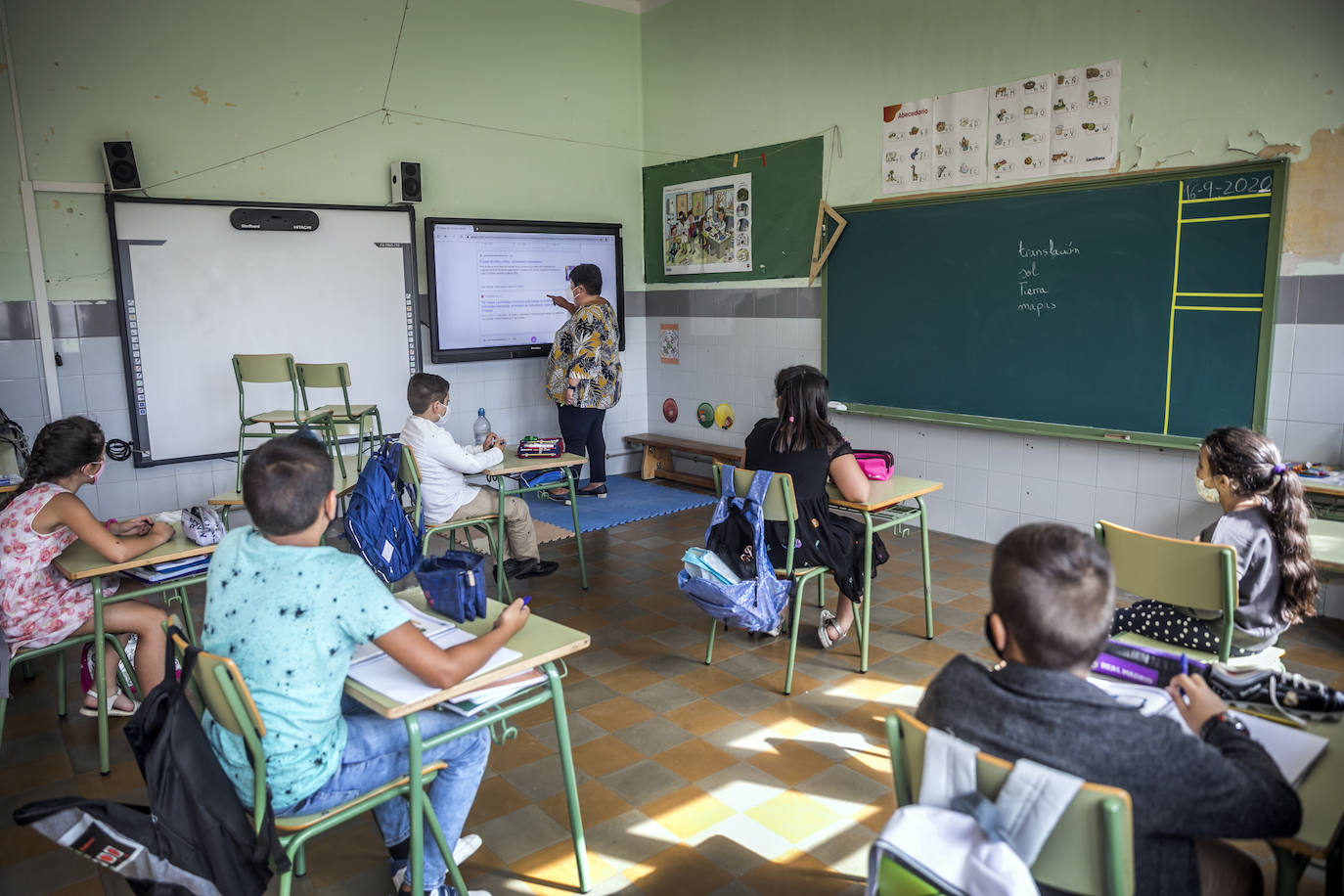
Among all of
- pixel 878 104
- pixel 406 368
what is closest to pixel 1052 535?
pixel 878 104

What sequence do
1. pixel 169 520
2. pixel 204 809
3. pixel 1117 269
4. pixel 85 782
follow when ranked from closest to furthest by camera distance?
pixel 204 809 → pixel 85 782 → pixel 169 520 → pixel 1117 269

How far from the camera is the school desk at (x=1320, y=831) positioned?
131 centimetres

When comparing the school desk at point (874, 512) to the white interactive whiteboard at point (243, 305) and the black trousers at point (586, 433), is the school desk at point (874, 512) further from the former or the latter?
the white interactive whiteboard at point (243, 305)

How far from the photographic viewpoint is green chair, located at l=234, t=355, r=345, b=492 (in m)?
5.44

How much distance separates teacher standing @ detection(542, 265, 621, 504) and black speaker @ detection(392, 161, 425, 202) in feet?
4.10

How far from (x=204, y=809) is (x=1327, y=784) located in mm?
1920

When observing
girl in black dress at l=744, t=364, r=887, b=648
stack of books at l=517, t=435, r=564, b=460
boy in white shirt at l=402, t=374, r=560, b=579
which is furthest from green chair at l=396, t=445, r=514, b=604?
girl in black dress at l=744, t=364, r=887, b=648

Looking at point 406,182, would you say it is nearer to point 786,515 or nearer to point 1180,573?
point 786,515

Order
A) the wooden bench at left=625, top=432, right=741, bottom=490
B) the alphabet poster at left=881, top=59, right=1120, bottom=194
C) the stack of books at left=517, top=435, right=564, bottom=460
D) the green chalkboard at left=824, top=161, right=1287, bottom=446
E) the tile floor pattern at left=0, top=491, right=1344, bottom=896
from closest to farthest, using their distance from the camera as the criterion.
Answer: the tile floor pattern at left=0, top=491, right=1344, bottom=896 < the green chalkboard at left=824, top=161, right=1287, bottom=446 < the stack of books at left=517, top=435, right=564, bottom=460 < the alphabet poster at left=881, top=59, right=1120, bottom=194 < the wooden bench at left=625, top=432, right=741, bottom=490

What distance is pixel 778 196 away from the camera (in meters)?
6.32

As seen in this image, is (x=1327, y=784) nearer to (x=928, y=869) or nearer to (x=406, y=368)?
(x=928, y=869)

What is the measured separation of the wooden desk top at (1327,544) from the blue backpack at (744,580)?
1710mm

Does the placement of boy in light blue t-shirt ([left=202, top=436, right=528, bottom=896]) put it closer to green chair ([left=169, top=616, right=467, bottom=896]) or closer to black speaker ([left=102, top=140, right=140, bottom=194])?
green chair ([left=169, top=616, right=467, bottom=896])

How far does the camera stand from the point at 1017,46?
482cm
